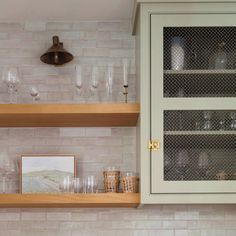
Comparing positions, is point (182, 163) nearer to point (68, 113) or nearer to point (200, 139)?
point (200, 139)

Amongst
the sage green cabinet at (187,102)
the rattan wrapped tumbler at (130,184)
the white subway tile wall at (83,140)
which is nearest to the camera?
the sage green cabinet at (187,102)

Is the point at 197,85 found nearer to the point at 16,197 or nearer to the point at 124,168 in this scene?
the point at 124,168

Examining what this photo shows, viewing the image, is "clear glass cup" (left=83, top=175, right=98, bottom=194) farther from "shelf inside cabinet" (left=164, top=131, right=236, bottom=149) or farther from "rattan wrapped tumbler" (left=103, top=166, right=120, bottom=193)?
"shelf inside cabinet" (left=164, top=131, right=236, bottom=149)

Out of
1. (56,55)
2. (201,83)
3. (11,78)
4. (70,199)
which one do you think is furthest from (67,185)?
(201,83)

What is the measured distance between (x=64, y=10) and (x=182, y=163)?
40.7 inches

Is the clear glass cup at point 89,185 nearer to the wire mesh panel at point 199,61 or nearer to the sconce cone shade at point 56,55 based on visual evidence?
the wire mesh panel at point 199,61

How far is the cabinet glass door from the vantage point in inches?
104

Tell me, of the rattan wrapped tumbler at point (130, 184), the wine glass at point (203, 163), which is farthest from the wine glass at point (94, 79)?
the wine glass at point (203, 163)

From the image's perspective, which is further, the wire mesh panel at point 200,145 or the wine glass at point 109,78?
the wine glass at point 109,78

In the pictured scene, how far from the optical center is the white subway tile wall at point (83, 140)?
2.96m

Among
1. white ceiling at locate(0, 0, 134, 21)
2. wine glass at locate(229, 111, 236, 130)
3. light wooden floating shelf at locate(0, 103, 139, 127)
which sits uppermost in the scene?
white ceiling at locate(0, 0, 134, 21)

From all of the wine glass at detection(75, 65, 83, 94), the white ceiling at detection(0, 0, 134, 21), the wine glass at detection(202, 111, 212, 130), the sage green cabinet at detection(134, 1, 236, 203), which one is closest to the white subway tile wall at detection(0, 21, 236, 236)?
the white ceiling at detection(0, 0, 134, 21)

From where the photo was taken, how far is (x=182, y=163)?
8.71 feet

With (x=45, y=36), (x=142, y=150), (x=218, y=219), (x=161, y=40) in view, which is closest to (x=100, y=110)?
(x=142, y=150)
